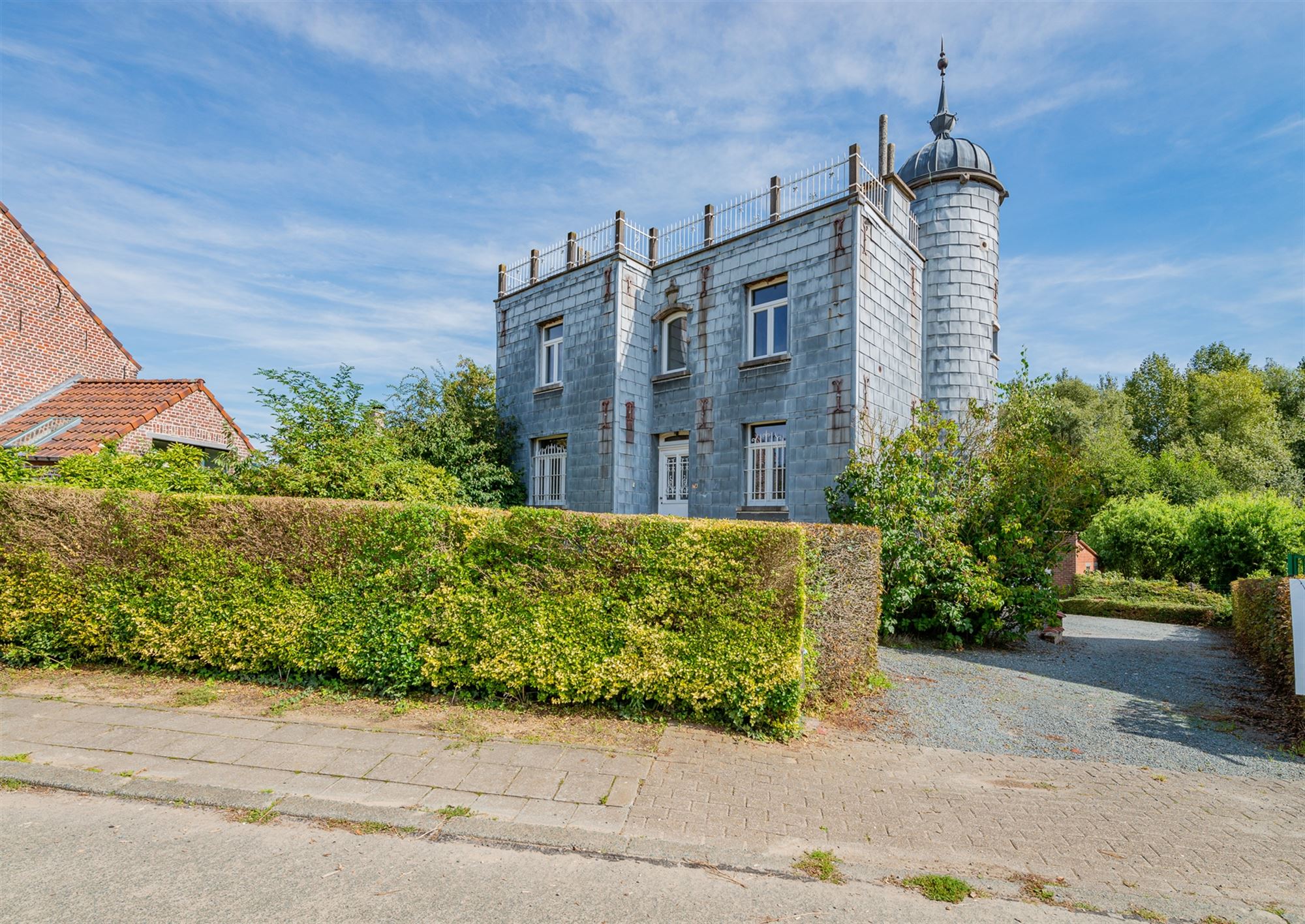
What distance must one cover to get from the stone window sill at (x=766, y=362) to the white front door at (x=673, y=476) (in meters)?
2.34

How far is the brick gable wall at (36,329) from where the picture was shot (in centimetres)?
1484

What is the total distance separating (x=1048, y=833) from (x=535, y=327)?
15.9 m

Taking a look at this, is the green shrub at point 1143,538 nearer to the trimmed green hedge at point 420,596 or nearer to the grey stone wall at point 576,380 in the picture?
the grey stone wall at point 576,380

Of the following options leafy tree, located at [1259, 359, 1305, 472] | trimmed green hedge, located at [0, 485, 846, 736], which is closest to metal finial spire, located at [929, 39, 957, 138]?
trimmed green hedge, located at [0, 485, 846, 736]

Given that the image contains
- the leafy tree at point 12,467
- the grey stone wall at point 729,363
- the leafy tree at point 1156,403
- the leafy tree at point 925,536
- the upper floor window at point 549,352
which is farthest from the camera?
the leafy tree at point 1156,403

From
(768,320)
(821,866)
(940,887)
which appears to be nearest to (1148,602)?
→ (768,320)

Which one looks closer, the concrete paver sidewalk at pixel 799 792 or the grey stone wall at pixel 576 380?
the concrete paver sidewalk at pixel 799 792

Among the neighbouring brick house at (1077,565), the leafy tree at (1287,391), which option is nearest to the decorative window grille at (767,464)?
the neighbouring brick house at (1077,565)

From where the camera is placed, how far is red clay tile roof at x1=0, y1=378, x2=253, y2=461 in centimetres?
1305

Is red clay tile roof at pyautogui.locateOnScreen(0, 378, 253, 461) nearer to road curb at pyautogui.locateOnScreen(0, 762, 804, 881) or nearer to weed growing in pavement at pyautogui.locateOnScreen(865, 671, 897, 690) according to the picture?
road curb at pyautogui.locateOnScreen(0, 762, 804, 881)

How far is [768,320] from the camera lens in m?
14.0

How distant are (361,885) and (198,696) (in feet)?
11.6

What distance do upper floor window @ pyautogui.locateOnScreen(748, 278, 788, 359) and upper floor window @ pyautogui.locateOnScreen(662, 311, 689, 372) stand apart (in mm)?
1880

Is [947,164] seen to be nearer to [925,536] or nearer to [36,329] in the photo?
[925,536]
